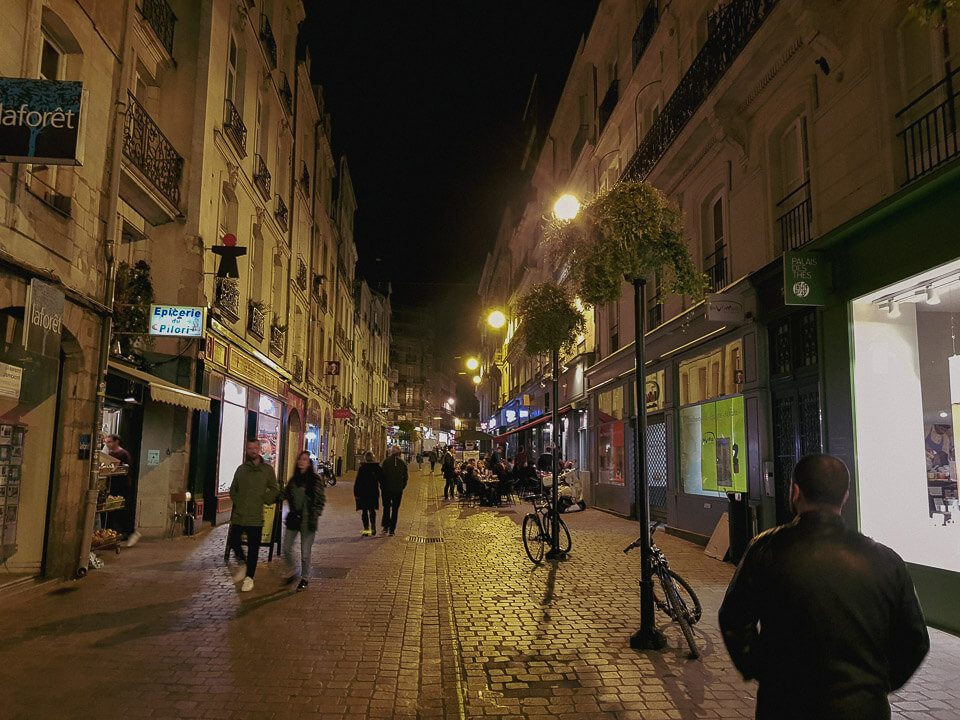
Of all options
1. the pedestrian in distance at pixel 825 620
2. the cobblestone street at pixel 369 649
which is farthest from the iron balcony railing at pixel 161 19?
the pedestrian in distance at pixel 825 620

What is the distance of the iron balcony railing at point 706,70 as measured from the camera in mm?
10883

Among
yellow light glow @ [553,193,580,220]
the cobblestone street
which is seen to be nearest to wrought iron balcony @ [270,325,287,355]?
the cobblestone street

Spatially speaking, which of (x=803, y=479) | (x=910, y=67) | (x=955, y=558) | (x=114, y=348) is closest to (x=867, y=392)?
(x=955, y=558)

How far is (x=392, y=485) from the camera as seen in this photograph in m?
13.7

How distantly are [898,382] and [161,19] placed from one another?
13.7 meters

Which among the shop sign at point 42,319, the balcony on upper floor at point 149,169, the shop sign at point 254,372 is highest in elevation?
the balcony on upper floor at point 149,169

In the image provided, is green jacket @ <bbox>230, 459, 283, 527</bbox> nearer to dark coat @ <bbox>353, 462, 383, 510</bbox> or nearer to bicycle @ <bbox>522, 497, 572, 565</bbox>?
bicycle @ <bbox>522, 497, 572, 565</bbox>

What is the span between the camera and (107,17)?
30.7 ft

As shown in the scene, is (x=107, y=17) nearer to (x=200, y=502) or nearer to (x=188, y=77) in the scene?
(x=188, y=77)

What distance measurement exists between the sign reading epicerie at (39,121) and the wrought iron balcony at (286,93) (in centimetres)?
1420

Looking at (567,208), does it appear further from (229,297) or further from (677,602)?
(229,297)

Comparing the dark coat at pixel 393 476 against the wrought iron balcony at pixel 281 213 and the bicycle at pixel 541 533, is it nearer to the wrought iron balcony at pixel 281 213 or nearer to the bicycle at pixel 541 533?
the bicycle at pixel 541 533

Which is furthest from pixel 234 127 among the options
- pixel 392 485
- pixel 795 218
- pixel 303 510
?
pixel 795 218

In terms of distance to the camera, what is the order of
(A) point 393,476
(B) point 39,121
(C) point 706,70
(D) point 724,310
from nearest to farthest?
(B) point 39,121, (D) point 724,310, (C) point 706,70, (A) point 393,476
